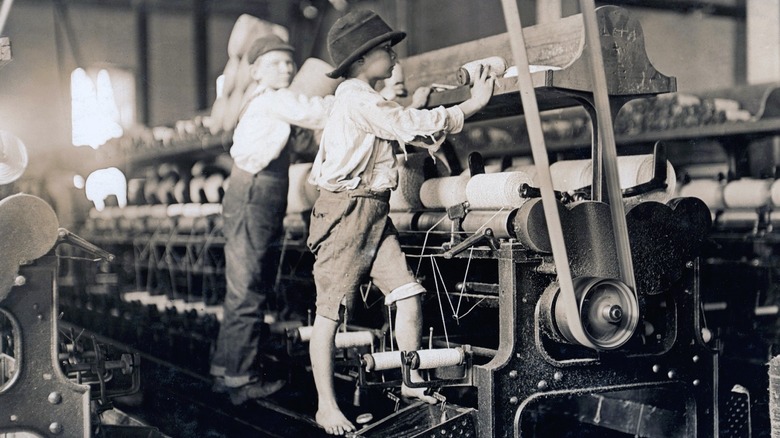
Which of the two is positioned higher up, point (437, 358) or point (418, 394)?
point (437, 358)

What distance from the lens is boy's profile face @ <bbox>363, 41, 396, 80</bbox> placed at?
3.02 m

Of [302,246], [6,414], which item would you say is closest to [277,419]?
[6,414]

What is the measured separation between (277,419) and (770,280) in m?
2.53

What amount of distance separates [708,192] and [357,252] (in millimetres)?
2411

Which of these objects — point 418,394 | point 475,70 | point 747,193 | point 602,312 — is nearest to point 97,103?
point 475,70

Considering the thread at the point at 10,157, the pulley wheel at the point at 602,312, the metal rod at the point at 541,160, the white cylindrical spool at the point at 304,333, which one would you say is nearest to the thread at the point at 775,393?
the pulley wheel at the point at 602,312

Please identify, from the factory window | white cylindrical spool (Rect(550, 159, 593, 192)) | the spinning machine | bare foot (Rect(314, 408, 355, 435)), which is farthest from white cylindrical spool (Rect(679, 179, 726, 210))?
the factory window

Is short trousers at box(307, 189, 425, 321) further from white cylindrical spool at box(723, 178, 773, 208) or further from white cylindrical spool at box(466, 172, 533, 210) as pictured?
white cylindrical spool at box(723, 178, 773, 208)

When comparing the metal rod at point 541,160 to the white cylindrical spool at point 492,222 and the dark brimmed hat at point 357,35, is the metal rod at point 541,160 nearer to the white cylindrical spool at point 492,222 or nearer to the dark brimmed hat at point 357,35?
the white cylindrical spool at point 492,222

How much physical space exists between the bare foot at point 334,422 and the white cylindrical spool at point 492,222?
80 cm

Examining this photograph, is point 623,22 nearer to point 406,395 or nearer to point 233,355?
point 406,395

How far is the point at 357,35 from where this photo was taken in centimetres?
299

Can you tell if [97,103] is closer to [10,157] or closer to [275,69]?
[275,69]

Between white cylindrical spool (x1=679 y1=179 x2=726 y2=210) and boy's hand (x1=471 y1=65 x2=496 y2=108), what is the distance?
2.06 metres
